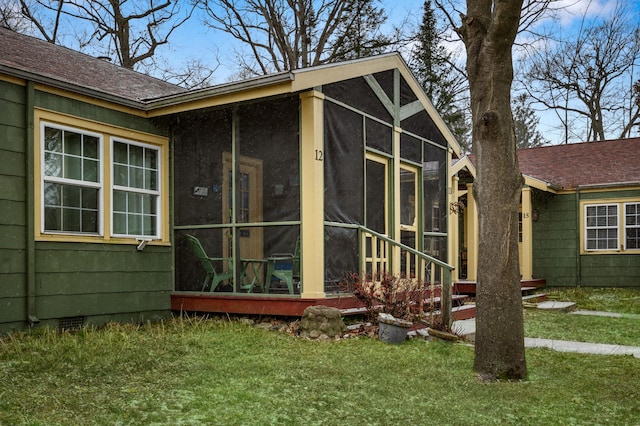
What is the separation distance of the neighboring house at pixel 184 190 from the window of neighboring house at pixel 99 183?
17mm

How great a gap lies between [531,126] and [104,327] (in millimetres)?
24852

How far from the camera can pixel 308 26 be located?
A: 19.3m

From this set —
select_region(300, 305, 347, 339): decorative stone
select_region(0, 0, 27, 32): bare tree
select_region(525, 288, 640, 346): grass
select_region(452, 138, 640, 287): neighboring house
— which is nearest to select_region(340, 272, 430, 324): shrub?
select_region(300, 305, 347, 339): decorative stone

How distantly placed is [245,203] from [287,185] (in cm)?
105

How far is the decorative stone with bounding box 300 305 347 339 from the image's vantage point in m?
6.59

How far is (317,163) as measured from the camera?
23.6 feet

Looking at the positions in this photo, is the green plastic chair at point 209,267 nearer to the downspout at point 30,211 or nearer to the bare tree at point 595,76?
the downspout at point 30,211

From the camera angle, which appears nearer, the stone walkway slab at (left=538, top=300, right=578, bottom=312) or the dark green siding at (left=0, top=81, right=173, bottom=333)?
the dark green siding at (left=0, top=81, right=173, bottom=333)

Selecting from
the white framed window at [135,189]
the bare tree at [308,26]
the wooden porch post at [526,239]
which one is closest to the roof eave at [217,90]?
the white framed window at [135,189]

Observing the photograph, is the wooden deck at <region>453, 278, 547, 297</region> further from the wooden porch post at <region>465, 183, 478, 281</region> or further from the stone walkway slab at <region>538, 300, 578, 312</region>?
the wooden porch post at <region>465, 183, 478, 281</region>

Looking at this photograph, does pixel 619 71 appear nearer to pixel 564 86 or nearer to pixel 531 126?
pixel 564 86

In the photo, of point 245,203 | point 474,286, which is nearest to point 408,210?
point 245,203

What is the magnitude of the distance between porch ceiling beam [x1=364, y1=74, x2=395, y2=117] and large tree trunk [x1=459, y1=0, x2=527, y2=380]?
3413 millimetres

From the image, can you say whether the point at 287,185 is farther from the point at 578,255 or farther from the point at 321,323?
the point at 578,255
